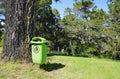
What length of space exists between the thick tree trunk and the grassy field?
0.26 metres

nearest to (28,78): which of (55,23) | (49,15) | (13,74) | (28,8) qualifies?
(13,74)

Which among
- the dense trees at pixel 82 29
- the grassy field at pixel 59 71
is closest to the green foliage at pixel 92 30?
the dense trees at pixel 82 29

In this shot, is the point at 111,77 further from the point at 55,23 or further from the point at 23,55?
the point at 55,23

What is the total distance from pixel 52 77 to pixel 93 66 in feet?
4.82

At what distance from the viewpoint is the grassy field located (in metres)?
5.45

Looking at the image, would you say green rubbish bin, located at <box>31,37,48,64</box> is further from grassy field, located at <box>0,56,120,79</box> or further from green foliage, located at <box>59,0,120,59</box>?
green foliage, located at <box>59,0,120,59</box>

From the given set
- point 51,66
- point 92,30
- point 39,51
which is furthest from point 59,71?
point 92,30

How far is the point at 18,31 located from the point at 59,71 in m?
1.40

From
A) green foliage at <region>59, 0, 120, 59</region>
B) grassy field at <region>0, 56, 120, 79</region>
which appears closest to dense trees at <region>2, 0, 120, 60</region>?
green foliage at <region>59, 0, 120, 59</region>

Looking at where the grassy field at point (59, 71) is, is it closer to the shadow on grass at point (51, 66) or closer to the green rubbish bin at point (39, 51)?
the shadow on grass at point (51, 66)

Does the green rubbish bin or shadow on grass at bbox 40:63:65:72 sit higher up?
the green rubbish bin

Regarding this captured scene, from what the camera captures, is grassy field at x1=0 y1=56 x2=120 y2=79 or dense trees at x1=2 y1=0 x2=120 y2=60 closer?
grassy field at x1=0 y1=56 x2=120 y2=79

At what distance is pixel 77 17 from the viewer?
3303 cm

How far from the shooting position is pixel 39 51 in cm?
554
